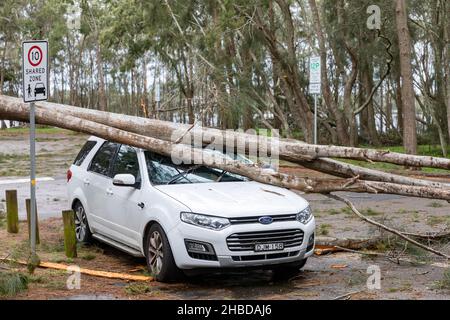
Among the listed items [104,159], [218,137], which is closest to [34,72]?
[104,159]

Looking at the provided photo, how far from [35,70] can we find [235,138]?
9.64 ft

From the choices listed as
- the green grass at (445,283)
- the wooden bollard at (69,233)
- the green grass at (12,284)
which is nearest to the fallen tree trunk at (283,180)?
the wooden bollard at (69,233)

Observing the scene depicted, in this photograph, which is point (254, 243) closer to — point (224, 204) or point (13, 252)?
point (224, 204)

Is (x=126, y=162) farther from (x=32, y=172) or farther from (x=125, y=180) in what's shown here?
(x=32, y=172)

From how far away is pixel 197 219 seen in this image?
7.57 metres

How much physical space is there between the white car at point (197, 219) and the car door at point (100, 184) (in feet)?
0.12

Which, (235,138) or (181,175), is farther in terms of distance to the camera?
(235,138)

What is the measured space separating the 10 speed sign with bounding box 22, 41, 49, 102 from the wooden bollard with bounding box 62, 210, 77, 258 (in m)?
1.65

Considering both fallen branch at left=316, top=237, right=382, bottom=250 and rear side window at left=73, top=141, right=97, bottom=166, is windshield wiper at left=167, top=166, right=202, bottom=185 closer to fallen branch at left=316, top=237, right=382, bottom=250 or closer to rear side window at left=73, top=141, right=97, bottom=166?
fallen branch at left=316, top=237, right=382, bottom=250

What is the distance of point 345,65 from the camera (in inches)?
1727

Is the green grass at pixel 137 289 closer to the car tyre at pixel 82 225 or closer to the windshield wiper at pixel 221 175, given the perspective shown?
the windshield wiper at pixel 221 175

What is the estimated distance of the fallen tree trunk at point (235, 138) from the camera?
9.09 meters

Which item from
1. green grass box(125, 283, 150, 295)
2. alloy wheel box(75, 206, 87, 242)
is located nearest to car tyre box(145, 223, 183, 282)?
green grass box(125, 283, 150, 295)

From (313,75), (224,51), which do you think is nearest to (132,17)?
(224,51)
